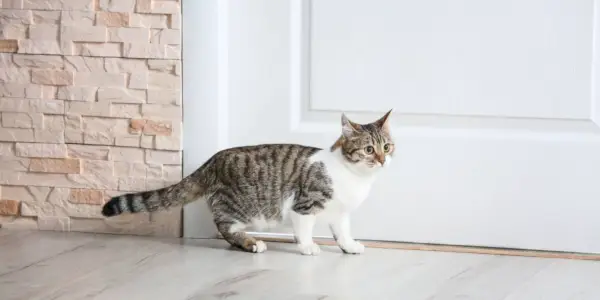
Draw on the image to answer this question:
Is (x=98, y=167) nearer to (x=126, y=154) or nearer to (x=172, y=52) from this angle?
(x=126, y=154)

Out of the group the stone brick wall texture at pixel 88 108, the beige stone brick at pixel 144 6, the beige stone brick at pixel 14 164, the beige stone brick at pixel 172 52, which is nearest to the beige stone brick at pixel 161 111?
the stone brick wall texture at pixel 88 108

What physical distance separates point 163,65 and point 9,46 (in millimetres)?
369

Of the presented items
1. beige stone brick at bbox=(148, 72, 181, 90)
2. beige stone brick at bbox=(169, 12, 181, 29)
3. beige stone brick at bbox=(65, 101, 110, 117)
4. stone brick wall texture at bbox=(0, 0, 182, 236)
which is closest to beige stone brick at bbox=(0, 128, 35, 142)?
stone brick wall texture at bbox=(0, 0, 182, 236)

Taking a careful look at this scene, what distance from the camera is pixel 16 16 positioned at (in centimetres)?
228

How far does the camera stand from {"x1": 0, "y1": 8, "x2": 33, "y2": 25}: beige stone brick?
2.28 meters

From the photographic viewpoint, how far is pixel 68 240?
2.24 m

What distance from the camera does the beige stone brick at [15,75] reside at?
7.52 ft

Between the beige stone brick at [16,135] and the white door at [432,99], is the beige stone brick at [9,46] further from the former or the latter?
the white door at [432,99]

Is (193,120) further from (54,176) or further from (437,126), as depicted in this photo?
(437,126)

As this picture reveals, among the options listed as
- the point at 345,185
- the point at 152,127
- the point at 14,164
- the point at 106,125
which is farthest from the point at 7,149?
the point at 345,185

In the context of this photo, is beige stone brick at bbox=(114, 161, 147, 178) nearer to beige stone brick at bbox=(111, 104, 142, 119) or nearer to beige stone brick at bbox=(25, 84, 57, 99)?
beige stone brick at bbox=(111, 104, 142, 119)

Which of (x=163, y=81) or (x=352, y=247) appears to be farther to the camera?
(x=163, y=81)

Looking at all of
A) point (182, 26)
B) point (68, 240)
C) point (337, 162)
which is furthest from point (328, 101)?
point (68, 240)

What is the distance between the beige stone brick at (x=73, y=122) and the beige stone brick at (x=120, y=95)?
7cm
